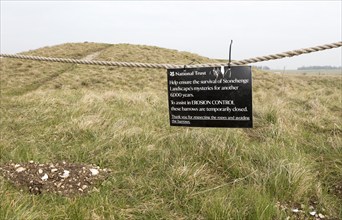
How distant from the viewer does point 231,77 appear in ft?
8.39

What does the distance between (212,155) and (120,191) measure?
3.96ft

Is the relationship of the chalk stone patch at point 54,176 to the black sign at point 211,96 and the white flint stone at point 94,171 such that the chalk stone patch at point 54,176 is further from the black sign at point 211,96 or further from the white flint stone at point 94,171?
the black sign at point 211,96

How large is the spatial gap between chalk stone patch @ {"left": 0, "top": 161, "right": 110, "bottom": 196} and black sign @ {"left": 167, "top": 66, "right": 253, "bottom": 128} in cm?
102

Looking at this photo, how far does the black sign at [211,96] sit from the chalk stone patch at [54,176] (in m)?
1.02

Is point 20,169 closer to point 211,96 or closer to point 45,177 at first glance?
point 45,177

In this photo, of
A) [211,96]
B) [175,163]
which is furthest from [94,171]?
[211,96]

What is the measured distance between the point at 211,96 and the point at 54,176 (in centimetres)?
169

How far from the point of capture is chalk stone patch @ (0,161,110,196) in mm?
2965

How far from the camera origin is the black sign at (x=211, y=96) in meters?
2.55

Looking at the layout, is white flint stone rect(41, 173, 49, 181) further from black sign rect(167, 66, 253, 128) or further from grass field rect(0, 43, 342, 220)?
black sign rect(167, 66, 253, 128)

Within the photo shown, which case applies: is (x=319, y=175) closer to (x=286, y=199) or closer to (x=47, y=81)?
(x=286, y=199)

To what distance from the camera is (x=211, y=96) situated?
268 centimetres

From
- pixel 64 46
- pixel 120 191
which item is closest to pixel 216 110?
pixel 120 191

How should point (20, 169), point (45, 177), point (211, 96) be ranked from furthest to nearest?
point (20, 169)
point (45, 177)
point (211, 96)
